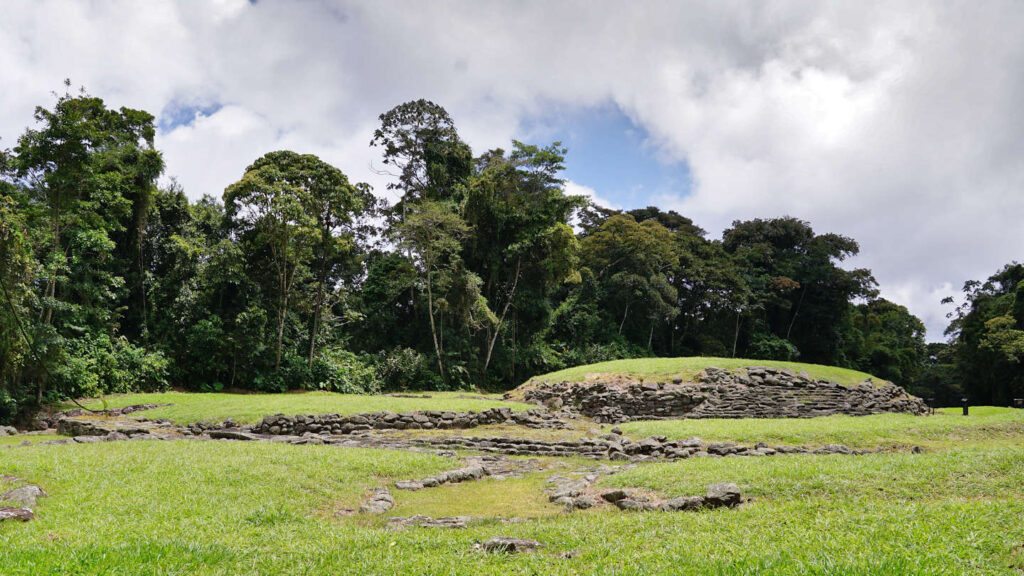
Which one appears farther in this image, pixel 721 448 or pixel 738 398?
pixel 738 398

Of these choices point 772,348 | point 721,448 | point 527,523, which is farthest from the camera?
point 772,348

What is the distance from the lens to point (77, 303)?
20828 millimetres

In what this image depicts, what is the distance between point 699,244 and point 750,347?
27.3ft

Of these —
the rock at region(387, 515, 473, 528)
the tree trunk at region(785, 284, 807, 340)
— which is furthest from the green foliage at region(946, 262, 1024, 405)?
the rock at region(387, 515, 473, 528)

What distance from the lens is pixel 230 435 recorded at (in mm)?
13172

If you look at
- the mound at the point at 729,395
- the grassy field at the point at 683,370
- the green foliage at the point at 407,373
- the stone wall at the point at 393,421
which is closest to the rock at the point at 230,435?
the stone wall at the point at 393,421

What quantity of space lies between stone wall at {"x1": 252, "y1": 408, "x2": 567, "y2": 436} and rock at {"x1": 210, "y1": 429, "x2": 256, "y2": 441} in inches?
40.3

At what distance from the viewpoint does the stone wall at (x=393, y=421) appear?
14523mm

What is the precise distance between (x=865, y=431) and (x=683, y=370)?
8.17 meters

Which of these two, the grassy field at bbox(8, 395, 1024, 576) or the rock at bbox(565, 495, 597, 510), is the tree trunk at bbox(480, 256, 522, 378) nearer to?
the grassy field at bbox(8, 395, 1024, 576)

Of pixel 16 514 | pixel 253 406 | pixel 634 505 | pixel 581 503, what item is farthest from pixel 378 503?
pixel 253 406

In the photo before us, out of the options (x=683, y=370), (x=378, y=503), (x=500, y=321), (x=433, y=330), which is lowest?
(x=378, y=503)

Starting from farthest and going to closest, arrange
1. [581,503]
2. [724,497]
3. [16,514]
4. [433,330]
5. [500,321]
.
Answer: [500,321], [433,330], [581,503], [724,497], [16,514]

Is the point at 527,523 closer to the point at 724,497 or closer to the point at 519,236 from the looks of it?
the point at 724,497
